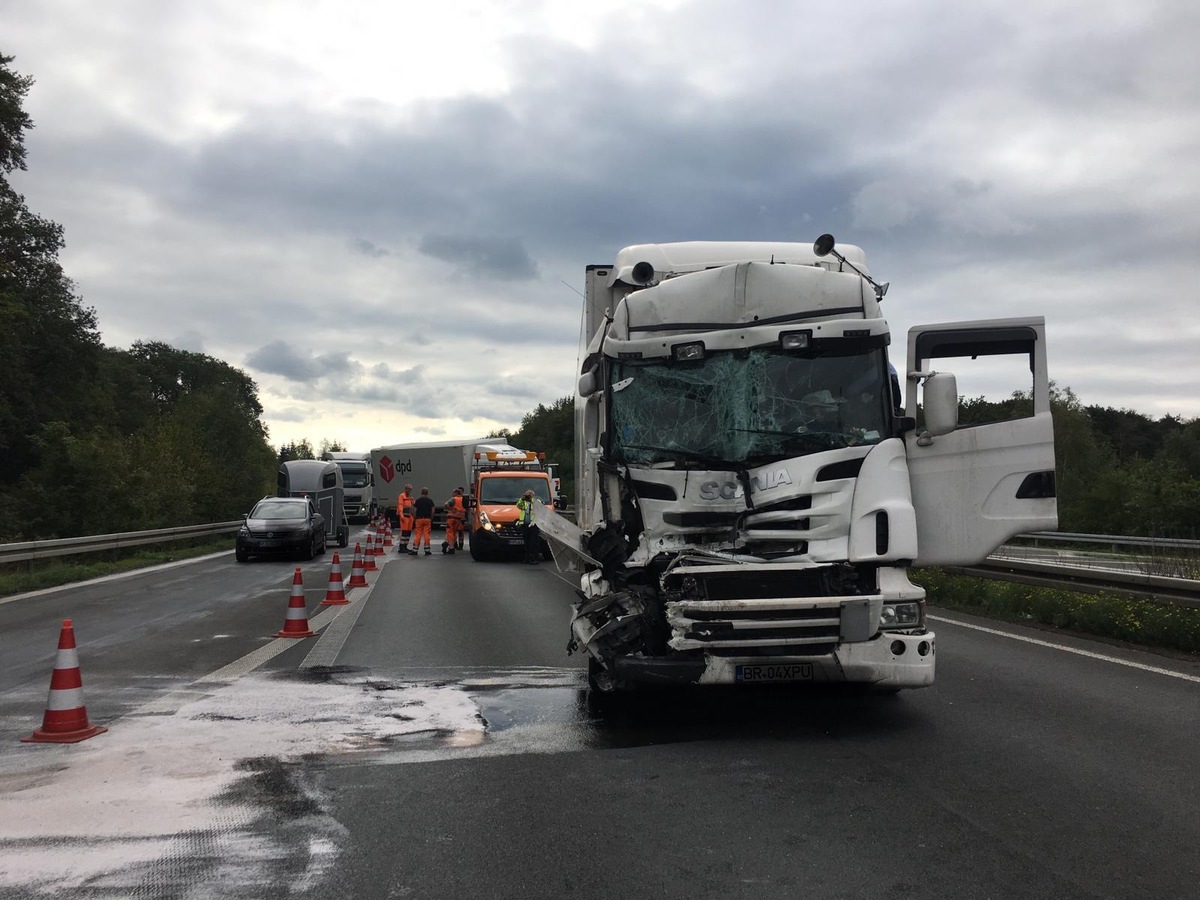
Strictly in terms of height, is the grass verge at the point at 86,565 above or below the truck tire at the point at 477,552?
above

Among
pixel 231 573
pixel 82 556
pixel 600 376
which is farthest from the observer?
pixel 82 556

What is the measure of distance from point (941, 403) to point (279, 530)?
21098 millimetres

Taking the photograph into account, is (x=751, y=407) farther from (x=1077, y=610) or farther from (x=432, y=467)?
(x=432, y=467)

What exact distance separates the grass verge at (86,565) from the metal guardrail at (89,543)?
0.27m

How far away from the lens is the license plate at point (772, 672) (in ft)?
20.6

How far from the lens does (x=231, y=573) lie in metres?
21.2

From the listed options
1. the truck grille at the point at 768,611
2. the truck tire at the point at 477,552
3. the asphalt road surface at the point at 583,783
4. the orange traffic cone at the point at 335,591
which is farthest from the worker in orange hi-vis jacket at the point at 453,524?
the truck grille at the point at 768,611

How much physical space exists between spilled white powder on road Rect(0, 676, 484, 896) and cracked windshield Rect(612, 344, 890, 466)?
2.29 meters

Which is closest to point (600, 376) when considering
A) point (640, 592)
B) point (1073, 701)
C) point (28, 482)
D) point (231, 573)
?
point (640, 592)

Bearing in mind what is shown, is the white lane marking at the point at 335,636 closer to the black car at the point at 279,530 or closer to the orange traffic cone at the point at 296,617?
the orange traffic cone at the point at 296,617

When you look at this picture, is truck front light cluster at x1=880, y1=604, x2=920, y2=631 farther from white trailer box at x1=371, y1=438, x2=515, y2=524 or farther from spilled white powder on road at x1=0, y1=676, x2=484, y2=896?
white trailer box at x1=371, y1=438, x2=515, y2=524

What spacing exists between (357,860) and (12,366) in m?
39.4

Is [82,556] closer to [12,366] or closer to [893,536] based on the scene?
[12,366]

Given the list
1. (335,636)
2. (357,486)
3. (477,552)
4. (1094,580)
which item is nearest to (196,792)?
(335,636)
